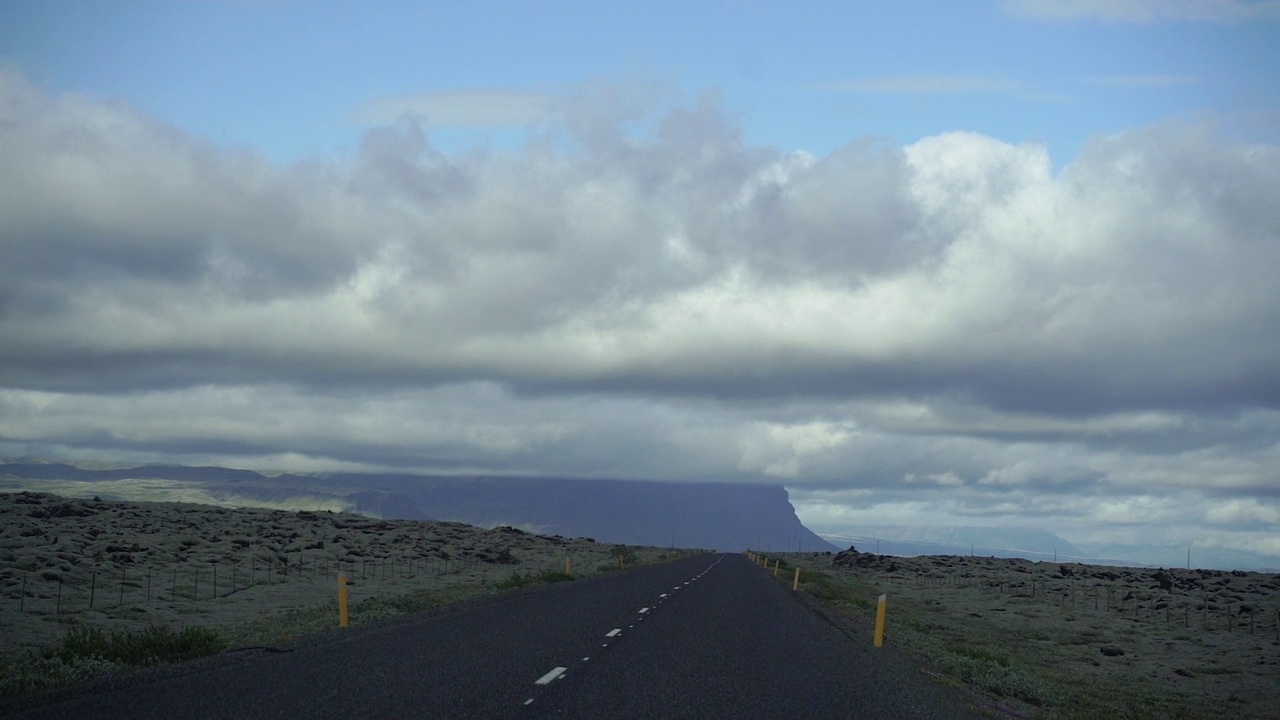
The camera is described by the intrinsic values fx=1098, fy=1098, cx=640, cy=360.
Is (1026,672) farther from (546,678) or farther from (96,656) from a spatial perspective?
(96,656)

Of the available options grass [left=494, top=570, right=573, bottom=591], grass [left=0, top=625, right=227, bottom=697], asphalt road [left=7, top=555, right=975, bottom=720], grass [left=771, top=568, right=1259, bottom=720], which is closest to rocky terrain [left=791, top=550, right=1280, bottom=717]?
grass [left=771, top=568, right=1259, bottom=720]

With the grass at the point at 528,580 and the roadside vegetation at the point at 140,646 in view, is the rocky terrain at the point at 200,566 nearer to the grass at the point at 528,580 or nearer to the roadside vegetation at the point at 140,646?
the roadside vegetation at the point at 140,646

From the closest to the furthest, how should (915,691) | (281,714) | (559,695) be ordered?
1. (281,714)
2. (559,695)
3. (915,691)

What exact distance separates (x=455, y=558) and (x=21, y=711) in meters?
59.5

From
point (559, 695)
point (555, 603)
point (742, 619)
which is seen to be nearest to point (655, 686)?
point (559, 695)

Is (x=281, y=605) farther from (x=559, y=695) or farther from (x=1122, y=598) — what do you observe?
(x=1122, y=598)

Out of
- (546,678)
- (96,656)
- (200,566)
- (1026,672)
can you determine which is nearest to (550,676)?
(546,678)

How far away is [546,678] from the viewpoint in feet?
51.5

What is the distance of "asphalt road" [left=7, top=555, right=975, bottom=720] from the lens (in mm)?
13086

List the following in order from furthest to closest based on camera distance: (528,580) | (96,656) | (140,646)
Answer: (528,580), (140,646), (96,656)

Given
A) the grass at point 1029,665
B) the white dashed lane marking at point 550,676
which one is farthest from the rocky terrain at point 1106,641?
the white dashed lane marking at point 550,676

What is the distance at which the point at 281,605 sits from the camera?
36.1 m

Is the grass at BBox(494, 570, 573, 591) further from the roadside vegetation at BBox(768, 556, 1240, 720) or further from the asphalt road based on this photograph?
the asphalt road

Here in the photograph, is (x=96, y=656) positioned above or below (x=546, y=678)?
below
